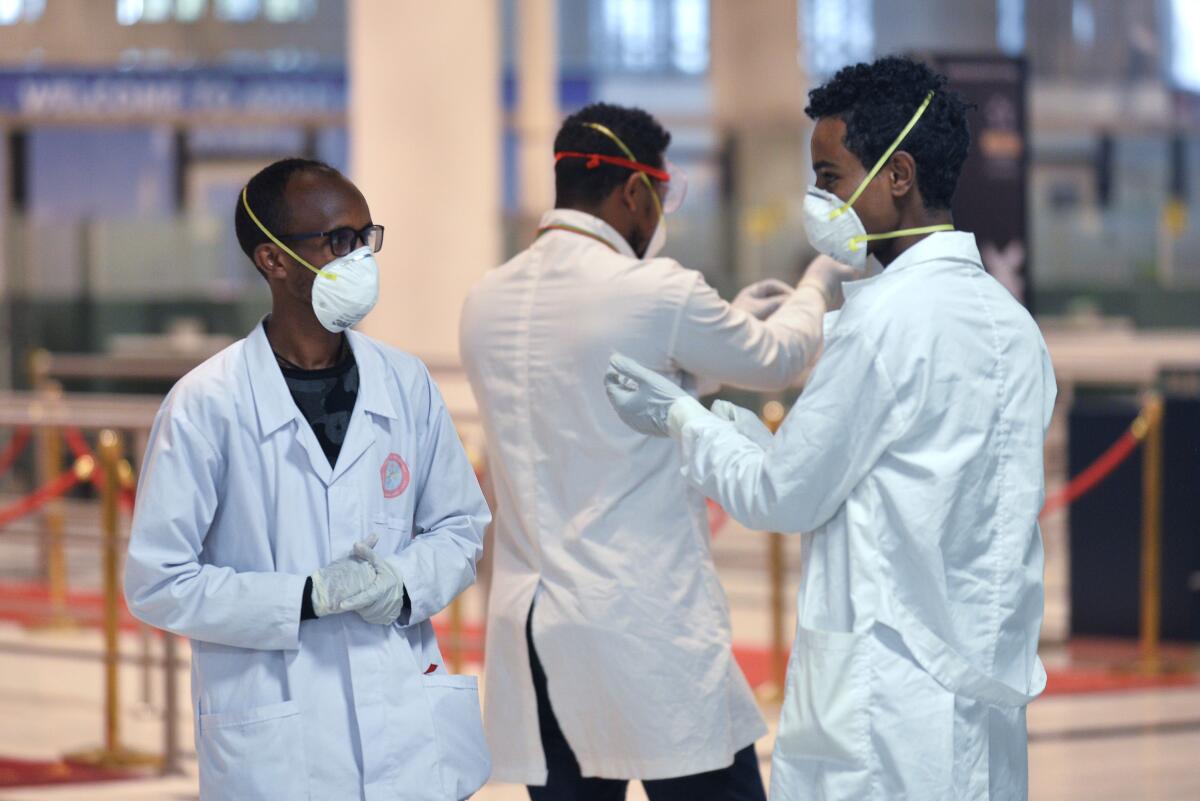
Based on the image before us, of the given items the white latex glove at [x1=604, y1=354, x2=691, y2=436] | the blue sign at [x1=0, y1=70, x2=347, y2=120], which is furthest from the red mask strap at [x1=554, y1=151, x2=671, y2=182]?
the blue sign at [x1=0, y1=70, x2=347, y2=120]

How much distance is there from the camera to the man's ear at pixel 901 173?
2.25m

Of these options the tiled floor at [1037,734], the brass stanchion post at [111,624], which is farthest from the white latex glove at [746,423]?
the brass stanchion post at [111,624]

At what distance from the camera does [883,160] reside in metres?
2.24

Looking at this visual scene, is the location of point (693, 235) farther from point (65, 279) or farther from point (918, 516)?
point (918, 516)

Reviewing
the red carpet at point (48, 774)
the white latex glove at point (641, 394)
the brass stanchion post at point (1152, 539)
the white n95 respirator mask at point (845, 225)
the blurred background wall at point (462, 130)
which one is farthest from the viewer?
the blurred background wall at point (462, 130)

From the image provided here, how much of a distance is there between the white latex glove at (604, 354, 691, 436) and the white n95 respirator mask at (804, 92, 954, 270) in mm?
325

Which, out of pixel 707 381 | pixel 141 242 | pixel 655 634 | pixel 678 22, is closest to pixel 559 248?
pixel 707 381

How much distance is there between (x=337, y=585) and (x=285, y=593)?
71 mm

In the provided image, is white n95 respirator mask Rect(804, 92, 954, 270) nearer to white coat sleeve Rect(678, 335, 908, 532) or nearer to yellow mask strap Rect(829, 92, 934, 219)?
yellow mask strap Rect(829, 92, 934, 219)

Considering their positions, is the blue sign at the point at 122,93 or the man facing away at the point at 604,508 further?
the blue sign at the point at 122,93

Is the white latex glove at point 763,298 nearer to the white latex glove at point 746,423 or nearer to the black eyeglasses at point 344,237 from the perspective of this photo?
the white latex glove at point 746,423

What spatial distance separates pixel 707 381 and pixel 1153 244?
13442mm

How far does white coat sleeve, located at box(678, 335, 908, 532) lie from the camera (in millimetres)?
2150

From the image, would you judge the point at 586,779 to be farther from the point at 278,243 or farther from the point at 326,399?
the point at 278,243
